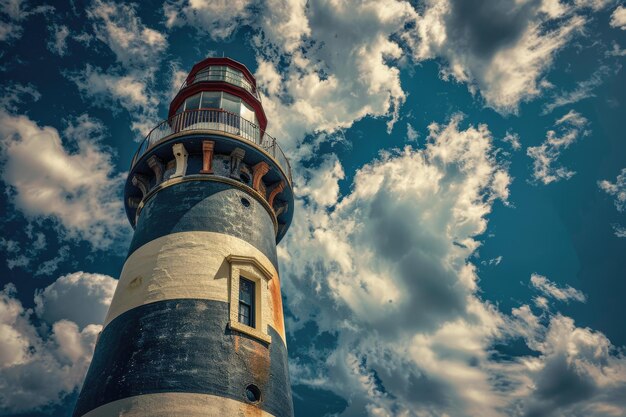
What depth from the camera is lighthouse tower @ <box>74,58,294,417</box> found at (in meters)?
11.8

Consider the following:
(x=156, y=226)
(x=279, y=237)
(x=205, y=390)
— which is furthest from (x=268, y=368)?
(x=279, y=237)

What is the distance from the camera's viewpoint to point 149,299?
1362cm

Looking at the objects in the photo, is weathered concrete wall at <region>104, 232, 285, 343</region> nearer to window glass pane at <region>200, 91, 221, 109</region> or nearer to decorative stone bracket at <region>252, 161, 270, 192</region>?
decorative stone bracket at <region>252, 161, 270, 192</region>

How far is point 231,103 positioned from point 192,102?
190 cm

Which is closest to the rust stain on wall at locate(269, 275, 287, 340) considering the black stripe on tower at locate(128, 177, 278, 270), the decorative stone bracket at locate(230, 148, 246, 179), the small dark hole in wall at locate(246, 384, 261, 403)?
the black stripe on tower at locate(128, 177, 278, 270)

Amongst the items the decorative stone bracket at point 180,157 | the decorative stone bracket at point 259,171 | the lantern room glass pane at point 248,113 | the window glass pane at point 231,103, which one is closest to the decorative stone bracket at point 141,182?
the decorative stone bracket at point 180,157

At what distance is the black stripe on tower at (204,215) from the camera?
→ 51.6 feet

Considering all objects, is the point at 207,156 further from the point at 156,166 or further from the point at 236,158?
the point at 156,166

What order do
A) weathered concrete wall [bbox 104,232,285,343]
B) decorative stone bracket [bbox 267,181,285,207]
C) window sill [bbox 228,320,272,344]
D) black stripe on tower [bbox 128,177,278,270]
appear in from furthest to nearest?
1. decorative stone bracket [bbox 267,181,285,207]
2. black stripe on tower [bbox 128,177,278,270]
3. weathered concrete wall [bbox 104,232,285,343]
4. window sill [bbox 228,320,272,344]

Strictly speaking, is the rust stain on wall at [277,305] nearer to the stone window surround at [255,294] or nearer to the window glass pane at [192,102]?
the stone window surround at [255,294]

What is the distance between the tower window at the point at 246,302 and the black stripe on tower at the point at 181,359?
0.87 meters

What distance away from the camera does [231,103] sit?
73.7 ft

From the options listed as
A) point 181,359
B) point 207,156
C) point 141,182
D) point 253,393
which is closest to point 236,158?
point 207,156

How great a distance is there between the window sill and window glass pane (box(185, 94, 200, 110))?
12.3 meters
